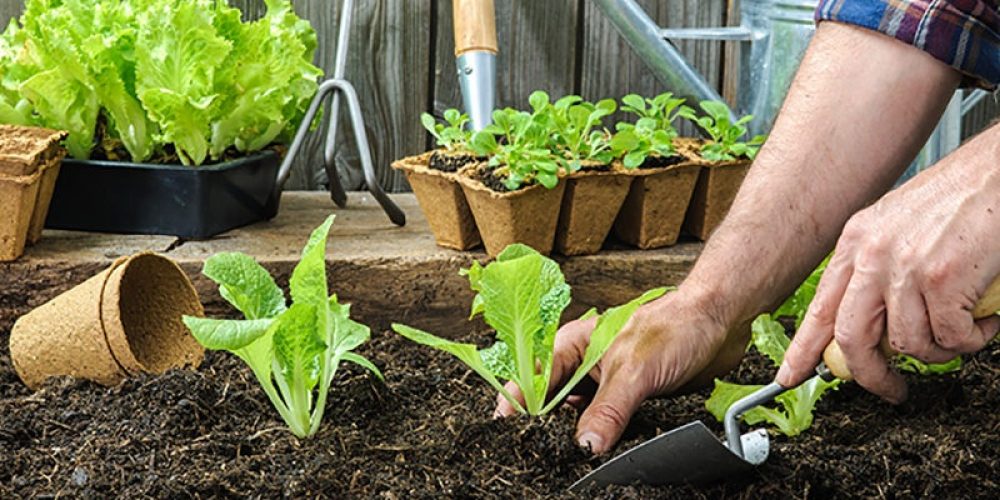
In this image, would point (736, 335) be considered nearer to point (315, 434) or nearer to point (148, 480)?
point (315, 434)

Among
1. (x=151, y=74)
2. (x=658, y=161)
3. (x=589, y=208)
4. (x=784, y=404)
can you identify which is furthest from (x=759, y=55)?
(x=151, y=74)

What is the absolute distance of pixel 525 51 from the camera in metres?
2.56

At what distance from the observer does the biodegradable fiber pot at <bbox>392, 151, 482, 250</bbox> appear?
1.89 meters

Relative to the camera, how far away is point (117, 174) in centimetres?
194

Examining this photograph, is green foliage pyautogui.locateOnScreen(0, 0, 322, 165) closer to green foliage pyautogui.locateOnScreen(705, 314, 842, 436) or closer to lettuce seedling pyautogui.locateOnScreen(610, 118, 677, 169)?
lettuce seedling pyautogui.locateOnScreen(610, 118, 677, 169)

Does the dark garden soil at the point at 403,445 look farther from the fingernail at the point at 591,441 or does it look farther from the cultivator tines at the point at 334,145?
the cultivator tines at the point at 334,145

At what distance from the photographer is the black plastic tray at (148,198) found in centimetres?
193

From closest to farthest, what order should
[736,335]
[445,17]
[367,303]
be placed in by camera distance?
[736,335]
[367,303]
[445,17]

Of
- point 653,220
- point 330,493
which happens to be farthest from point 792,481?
point 653,220

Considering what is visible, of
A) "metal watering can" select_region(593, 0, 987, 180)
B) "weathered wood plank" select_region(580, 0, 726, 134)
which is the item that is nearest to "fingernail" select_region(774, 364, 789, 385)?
"metal watering can" select_region(593, 0, 987, 180)

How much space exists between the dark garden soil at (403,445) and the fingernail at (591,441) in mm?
13

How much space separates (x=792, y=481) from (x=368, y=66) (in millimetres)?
1531

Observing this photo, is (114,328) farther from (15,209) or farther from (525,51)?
(525,51)

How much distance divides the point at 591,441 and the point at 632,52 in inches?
56.1
